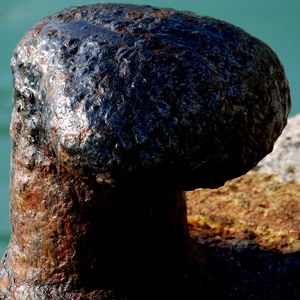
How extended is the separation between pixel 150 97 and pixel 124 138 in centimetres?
7

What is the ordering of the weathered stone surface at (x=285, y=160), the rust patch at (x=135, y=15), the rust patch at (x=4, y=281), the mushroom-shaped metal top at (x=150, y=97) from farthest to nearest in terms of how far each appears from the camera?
the weathered stone surface at (x=285, y=160), the rust patch at (x=4, y=281), the rust patch at (x=135, y=15), the mushroom-shaped metal top at (x=150, y=97)

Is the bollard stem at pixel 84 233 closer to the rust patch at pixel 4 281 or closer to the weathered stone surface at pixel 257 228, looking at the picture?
the rust patch at pixel 4 281

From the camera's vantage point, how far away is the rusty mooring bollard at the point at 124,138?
1.12 meters

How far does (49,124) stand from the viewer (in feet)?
3.83

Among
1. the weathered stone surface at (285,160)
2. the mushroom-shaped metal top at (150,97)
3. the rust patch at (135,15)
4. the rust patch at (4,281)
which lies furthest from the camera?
the weathered stone surface at (285,160)

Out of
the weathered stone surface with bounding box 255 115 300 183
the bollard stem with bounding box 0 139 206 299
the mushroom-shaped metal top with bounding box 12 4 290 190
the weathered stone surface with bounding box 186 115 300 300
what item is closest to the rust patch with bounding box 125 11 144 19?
the mushroom-shaped metal top with bounding box 12 4 290 190

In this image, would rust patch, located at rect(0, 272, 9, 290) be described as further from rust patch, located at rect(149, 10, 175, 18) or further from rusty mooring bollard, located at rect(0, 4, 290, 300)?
rust patch, located at rect(149, 10, 175, 18)

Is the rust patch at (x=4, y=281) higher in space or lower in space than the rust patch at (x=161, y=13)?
lower

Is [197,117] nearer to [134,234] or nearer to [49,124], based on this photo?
[49,124]

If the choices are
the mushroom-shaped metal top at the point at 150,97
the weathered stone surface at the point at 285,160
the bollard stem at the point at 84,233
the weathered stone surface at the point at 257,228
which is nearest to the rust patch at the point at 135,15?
the mushroom-shaped metal top at the point at 150,97

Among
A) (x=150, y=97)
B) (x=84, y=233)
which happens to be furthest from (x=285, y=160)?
(x=150, y=97)

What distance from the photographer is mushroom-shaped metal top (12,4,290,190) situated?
1110mm

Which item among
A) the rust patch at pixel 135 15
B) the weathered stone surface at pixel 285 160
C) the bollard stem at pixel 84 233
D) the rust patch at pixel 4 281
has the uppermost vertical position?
the rust patch at pixel 135 15

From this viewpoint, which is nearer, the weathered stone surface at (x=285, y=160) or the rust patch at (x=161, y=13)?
the rust patch at (x=161, y=13)
